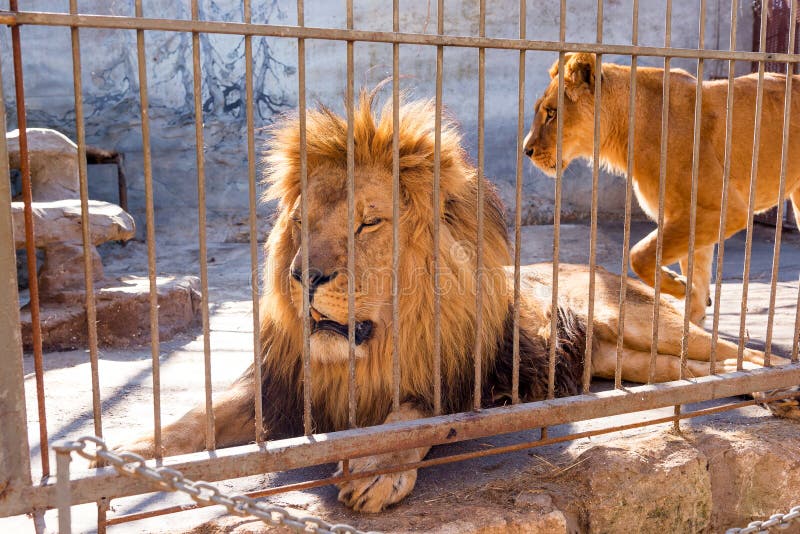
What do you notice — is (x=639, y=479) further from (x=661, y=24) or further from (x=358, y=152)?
(x=661, y=24)

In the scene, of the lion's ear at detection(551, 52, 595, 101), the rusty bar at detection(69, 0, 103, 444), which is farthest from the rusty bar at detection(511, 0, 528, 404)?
the lion's ear at detection(551, 52, 595, 101)

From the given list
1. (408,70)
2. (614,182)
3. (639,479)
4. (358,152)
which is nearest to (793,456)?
(639,479)

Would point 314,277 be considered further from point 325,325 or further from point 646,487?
point 646,487

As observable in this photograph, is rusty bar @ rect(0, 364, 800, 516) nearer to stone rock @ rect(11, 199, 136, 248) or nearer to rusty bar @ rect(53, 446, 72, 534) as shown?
rusty bar @ rect(53, 446, 72, 534)

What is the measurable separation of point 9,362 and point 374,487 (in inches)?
34.3

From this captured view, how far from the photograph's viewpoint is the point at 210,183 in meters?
10.0

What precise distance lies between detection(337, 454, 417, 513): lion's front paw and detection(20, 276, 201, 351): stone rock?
9.41 ft

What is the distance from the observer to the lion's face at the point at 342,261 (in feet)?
6.57

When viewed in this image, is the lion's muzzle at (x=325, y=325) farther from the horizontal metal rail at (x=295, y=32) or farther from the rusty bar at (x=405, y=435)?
the horizontal metal rail at (x=295, y=32)

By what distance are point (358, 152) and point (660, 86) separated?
213cm

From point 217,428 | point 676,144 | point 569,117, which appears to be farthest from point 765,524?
point 569,117

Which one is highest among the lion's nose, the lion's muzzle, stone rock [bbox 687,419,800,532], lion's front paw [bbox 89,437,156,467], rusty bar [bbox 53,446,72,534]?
the lion's nose

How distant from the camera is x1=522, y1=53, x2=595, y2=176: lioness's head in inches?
141

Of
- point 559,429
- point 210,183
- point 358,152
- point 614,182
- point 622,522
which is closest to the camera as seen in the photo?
point 622,522
